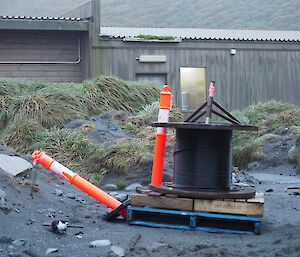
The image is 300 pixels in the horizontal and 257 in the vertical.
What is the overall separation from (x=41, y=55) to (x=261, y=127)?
22.2 feet

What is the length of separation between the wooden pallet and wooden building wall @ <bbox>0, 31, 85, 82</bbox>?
43.4 ft

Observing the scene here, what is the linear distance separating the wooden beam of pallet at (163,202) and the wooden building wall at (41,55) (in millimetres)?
13192

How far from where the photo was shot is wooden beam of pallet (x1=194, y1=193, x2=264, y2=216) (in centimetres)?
726

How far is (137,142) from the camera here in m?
12.4

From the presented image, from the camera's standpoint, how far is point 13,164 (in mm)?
9008

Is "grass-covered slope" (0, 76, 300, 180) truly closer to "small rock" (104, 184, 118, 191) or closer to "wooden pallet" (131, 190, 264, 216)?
"small rock" (104, 184, 118, 191)

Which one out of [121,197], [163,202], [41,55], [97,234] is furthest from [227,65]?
[97,234]

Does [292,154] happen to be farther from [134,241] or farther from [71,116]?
[134,241]

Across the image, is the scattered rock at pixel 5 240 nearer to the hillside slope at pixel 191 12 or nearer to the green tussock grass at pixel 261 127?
the green tussock grass at pixel 261 127

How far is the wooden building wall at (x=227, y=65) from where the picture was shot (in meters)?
20.6

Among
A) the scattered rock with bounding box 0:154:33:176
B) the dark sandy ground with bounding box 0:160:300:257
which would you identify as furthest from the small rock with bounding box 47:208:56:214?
the scattered rock with bounding box 0:154:33:176

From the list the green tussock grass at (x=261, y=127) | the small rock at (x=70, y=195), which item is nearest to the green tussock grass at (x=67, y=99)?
the green tussock grass at (x=261, y=127)

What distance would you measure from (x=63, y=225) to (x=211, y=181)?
168cm

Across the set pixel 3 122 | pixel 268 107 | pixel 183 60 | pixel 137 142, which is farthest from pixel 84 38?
pixel 137 142
